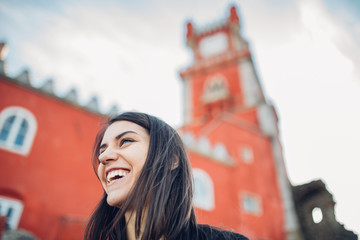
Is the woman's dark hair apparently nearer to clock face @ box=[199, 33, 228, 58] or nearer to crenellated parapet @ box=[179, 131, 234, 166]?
crenellated parapet @ box=[179, 131, 234, 166]

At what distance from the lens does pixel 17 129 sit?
7137 millimetres

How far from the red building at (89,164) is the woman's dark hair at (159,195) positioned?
0.76 m

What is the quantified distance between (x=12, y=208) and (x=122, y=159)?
21.5 feet

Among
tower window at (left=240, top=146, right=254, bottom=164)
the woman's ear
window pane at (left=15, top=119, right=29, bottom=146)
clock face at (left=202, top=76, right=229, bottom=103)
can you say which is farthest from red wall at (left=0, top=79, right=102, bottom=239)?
clock face at (left=202, top=76, right=229, bottom=103)

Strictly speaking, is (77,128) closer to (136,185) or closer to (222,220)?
(222,220)

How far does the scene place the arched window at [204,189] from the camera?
959 cm

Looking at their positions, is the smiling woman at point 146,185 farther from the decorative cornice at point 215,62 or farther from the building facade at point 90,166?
the decorative cornice at point 215,62

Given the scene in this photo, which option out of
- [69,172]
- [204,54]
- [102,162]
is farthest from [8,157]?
[204,54]

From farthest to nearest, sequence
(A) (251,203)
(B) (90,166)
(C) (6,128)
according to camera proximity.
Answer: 1. (A) (251,203)
2. (B) (90,166)
3. (C) (6,128)

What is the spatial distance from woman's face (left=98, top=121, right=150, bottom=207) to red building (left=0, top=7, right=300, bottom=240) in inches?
37.1

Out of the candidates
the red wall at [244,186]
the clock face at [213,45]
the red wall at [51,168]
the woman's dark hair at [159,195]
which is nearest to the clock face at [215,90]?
the clock face at [213,45]

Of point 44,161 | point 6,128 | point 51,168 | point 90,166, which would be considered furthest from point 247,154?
point 6,128

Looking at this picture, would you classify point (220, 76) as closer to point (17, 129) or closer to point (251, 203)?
point (251, 203)

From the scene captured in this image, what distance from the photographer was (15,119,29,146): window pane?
701 centimetres
